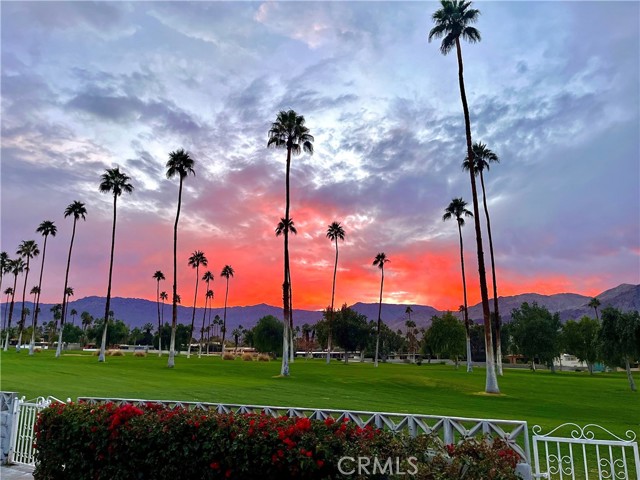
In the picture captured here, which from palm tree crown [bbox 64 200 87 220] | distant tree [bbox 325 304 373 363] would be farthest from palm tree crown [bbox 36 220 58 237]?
distant tree [bbox 325 304 373 363]

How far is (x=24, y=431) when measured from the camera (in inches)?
423

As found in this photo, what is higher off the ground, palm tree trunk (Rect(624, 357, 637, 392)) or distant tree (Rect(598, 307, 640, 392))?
distant tree (Rect(598, 307, 640, 392))

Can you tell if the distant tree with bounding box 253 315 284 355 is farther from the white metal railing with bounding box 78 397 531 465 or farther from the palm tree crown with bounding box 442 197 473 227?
the white metal railing with bounding box 78 397 531 465

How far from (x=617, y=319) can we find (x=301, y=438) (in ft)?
155

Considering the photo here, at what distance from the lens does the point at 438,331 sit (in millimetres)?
84438

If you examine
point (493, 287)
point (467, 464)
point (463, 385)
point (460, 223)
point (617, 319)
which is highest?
point (460, 223)

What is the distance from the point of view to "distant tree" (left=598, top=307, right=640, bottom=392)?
42.4 m

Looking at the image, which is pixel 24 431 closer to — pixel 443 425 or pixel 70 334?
pixel 443 425

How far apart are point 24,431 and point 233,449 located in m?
7.06

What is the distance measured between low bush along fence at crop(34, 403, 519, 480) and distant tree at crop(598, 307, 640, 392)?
148ft

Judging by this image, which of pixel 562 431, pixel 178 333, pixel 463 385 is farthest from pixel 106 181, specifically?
pixel 178 333

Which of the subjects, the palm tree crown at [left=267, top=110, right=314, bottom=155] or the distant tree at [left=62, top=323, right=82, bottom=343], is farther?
the distant tree at [left=62, top=323, right=82, bottom=343]

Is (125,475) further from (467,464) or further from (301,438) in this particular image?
(467,464)

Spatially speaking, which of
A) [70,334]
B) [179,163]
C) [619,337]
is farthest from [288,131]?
[70,334]
